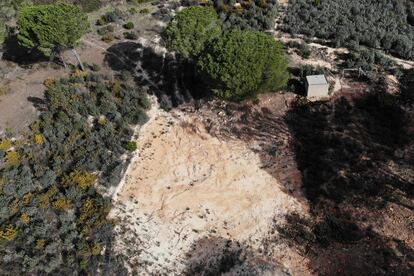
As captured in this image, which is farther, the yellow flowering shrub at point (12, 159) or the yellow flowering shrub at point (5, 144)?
the yellow flowering shrub at point (5, 144)

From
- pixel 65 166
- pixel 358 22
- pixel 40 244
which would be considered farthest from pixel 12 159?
pixel 358 22

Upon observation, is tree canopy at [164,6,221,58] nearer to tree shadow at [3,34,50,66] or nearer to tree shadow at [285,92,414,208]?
tree shadow at [285,92,414,208]

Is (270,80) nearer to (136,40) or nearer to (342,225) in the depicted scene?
(342,225)

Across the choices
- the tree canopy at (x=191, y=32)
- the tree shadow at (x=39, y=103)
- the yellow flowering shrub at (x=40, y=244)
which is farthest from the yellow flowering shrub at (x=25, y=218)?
the tree canopy at (x=191, y=32)

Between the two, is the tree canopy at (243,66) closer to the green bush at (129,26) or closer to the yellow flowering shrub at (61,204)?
the green bush at (129,26)

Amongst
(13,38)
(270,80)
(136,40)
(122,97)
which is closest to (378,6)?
(270,80)

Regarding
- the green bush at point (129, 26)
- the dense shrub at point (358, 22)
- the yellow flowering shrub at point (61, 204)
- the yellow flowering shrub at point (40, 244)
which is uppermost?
the dense shrub at point (358, 22)
